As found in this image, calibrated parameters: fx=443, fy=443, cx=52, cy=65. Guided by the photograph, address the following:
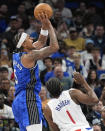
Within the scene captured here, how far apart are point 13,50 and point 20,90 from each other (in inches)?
26.2

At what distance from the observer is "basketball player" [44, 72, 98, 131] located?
18.8 feet

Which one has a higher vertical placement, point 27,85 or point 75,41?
point 27,85

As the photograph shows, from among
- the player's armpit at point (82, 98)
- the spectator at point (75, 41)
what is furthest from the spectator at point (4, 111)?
the spectator at point (75, 41)

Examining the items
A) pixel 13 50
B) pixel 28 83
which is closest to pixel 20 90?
pixel 28 83

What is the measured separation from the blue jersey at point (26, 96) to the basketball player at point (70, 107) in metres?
0.55

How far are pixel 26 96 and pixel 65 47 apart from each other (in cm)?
551

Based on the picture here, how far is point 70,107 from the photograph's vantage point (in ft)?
18.8

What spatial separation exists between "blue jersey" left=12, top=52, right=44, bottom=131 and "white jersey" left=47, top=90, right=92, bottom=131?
2.03ft

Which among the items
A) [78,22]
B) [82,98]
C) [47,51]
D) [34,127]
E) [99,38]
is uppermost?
[47,51]

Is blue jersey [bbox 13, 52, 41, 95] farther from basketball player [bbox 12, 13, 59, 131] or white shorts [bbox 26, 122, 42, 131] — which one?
Result: white shorts [bbox 26, 122, 42, 131]

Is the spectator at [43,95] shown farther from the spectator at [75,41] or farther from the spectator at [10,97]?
the spectator at [75,41]

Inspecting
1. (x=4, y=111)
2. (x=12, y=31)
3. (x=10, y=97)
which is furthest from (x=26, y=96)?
(x=12, y=31)

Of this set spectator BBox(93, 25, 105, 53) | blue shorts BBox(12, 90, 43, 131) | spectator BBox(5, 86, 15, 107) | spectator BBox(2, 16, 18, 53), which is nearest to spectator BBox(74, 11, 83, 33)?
spectator BBox(93, 25, 105, 53)

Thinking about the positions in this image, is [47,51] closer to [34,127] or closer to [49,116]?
[49,116]
